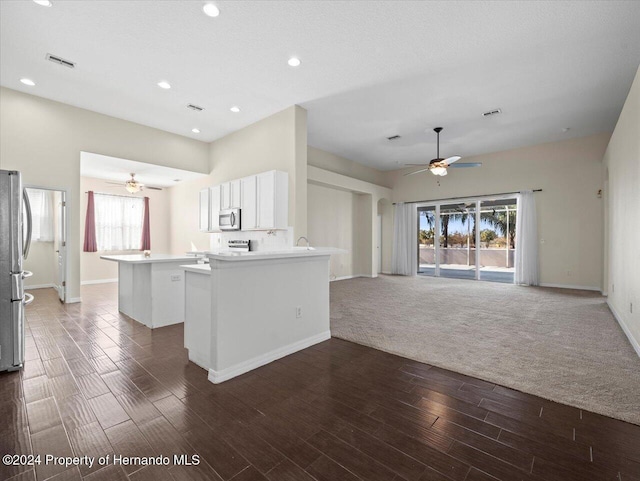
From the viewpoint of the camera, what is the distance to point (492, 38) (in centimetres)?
329

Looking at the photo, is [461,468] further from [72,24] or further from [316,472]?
[72,24]

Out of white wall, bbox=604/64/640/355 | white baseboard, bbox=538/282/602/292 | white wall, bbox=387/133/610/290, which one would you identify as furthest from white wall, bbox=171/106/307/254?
white baseboard, bbox=538/282/602/292

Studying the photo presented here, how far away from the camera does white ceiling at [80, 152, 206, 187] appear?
583 centimetres

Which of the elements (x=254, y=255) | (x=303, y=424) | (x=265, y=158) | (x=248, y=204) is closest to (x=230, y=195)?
(x=248, y=204)

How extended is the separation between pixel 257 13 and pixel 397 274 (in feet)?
25.6

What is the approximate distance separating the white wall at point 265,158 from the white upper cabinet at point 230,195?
290 millimetres

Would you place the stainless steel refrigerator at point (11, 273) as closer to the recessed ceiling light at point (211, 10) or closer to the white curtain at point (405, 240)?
the recessed ceiling light at point (211, 10)

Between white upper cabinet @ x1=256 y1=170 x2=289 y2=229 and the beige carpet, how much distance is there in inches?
70.7

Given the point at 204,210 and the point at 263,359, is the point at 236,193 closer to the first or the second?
the point at 204,210

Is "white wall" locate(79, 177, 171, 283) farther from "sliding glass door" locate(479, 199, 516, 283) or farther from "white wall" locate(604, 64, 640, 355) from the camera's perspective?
"white wall" locate(604, 64, 640, 355)

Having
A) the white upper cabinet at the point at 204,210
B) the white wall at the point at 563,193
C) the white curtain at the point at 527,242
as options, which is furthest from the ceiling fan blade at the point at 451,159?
the white upper cabinet at the point at 204,210

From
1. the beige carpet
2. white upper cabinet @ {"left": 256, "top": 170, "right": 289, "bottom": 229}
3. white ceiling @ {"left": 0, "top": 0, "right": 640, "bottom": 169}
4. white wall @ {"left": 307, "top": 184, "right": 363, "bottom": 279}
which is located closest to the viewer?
the beige carpet

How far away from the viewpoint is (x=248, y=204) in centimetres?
557

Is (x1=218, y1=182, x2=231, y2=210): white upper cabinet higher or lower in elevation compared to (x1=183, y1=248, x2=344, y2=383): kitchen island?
higher
